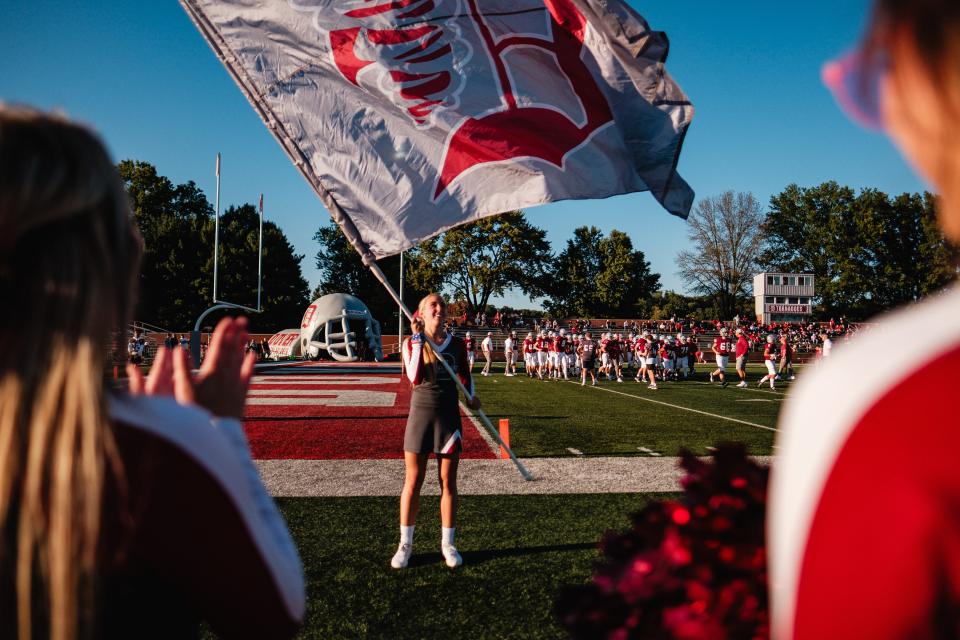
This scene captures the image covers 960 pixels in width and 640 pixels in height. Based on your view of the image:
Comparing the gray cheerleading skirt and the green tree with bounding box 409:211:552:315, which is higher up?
the green tree with bounding box 409:211:552:315

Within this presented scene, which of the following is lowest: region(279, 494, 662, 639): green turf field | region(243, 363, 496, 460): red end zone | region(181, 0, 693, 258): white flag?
region(279, 494, 662, 639): green turf field

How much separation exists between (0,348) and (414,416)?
4322 millimetres

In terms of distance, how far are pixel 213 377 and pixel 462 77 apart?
3.72 meters

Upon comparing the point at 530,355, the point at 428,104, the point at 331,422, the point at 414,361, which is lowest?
the point at 331,422

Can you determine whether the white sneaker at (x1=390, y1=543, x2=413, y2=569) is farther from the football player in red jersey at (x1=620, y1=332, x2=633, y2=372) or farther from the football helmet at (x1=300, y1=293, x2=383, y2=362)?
the football helmet at (x1=300, y1=293, x2=383, y2=362)

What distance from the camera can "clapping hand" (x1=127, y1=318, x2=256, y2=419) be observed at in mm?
1449

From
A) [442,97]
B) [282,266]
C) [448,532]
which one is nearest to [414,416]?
[448,532]

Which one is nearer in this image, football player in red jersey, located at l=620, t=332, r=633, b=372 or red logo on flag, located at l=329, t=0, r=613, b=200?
red logo on flag, located at l=329, t=0, r=613, b=200

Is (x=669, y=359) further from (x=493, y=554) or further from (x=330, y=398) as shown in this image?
(x=493, y=554)

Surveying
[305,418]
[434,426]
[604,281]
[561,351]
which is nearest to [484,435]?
[305,418]

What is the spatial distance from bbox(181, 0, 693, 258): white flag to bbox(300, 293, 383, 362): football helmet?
34.4 metres

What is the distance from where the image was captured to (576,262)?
8056 cm

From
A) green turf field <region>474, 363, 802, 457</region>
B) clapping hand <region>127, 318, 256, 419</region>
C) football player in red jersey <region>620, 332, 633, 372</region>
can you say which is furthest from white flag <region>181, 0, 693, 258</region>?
football player in red jersey <region>620, 332, 633, 372</region>

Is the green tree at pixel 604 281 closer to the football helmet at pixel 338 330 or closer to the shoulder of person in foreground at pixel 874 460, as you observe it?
the football helmet at pixel 338 330
